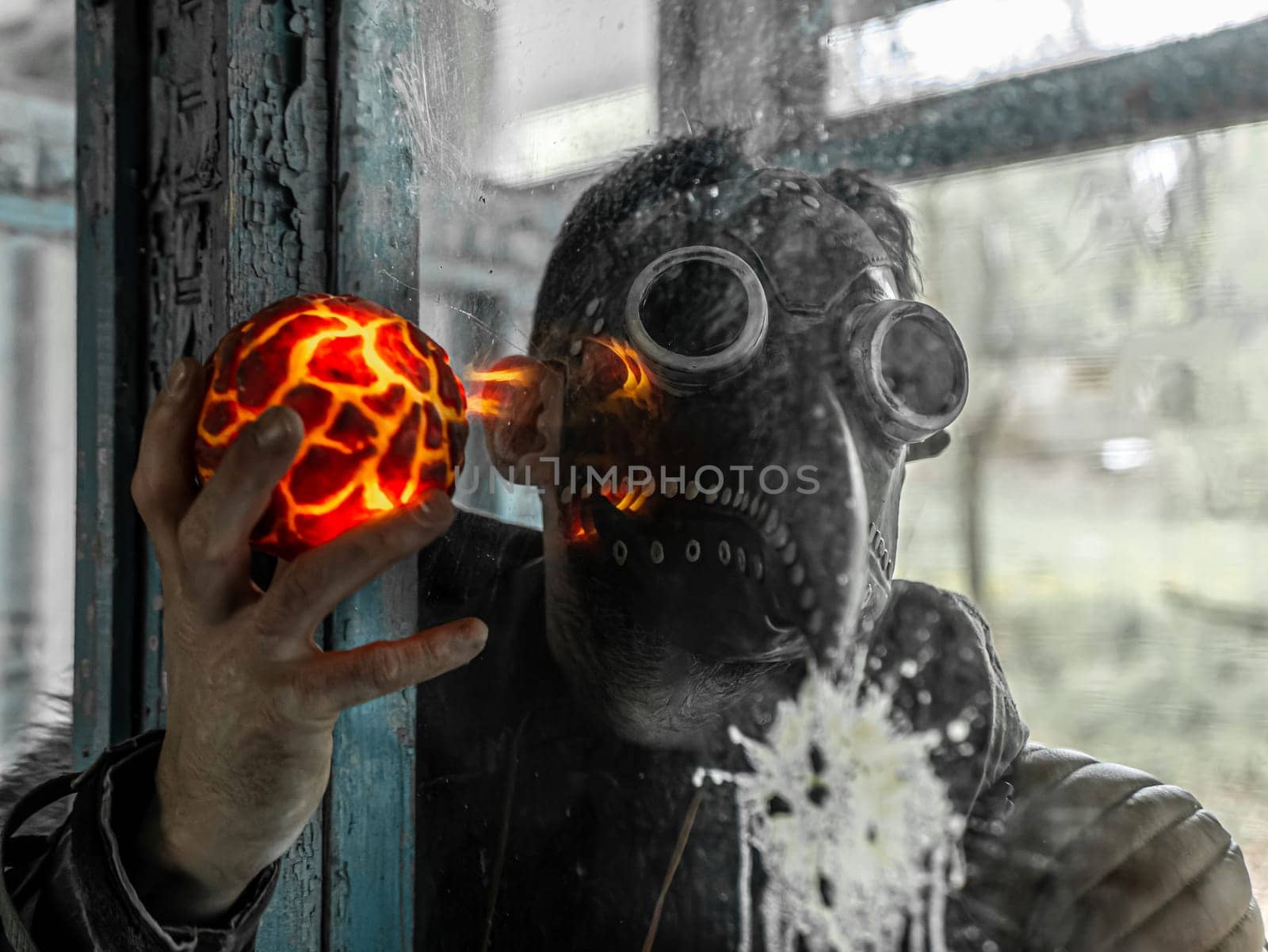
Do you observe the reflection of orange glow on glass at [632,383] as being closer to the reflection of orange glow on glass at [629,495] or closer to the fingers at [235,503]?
the reflection of orange glow on glass at [629,495]

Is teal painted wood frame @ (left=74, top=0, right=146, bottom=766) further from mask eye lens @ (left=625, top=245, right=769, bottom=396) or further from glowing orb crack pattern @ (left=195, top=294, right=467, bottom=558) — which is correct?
mask eye lens @ (left=625, top=245, right=769, bottom=396)

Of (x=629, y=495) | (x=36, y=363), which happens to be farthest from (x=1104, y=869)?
(x=36, y=363)

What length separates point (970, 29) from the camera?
1.56 ft

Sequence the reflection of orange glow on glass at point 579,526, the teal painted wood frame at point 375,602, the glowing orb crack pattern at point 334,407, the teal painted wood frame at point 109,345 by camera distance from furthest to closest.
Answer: the teal painted wood frame at point 109,345 → the teal painted wood frame at point 375,602 → the reflection of orange glow on glass at point 579,526 → the glowing orb crack pattern at point 334,407

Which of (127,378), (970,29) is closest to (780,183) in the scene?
(970,29)

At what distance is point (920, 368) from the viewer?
49cm

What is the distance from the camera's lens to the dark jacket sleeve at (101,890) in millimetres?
588

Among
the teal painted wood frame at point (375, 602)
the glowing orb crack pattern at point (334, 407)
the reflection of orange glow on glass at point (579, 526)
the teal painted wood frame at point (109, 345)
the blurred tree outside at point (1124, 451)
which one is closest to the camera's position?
the blurred tree outside at point (1124, 451)

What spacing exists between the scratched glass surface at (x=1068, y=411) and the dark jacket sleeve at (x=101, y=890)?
0.33m

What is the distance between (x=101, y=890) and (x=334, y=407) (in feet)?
1.13

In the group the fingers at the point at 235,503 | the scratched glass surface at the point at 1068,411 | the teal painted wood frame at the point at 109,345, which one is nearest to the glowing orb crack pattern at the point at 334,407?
the fingers at the point at 235,503

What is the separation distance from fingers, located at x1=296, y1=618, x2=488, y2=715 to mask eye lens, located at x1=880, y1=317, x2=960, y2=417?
0.79 ft

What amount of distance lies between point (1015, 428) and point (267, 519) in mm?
379

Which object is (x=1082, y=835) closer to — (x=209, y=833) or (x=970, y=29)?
(x=970, y=29)
